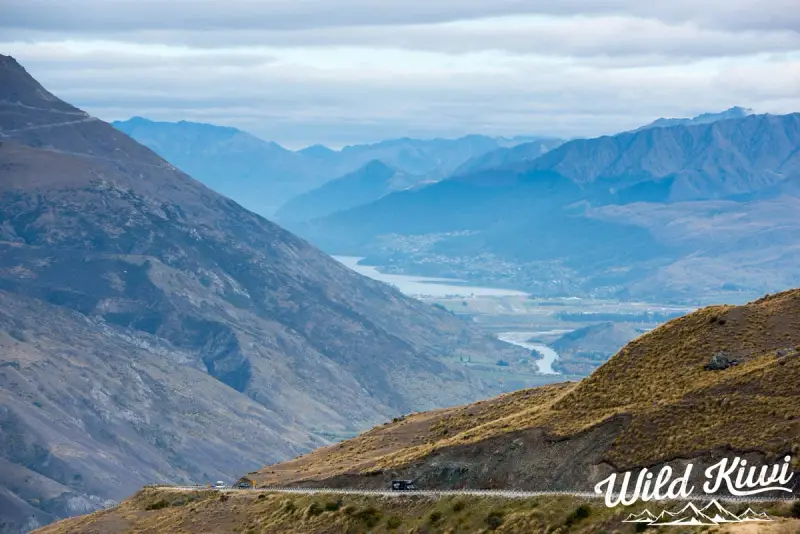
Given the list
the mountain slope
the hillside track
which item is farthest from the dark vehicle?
the mountain slope

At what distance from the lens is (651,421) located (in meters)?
101

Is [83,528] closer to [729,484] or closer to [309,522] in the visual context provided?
[309,522]

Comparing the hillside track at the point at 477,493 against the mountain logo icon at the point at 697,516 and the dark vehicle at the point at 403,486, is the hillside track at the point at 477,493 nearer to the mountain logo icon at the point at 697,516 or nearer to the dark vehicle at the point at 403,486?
the dark vehicle at the point at 403,486

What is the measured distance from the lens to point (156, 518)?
130 metres

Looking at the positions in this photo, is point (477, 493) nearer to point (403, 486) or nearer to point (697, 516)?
point (403, 486)

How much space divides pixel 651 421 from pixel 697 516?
805 inches

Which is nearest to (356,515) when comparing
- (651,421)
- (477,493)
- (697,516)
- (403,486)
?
(403,486)

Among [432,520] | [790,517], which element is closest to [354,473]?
[432,520]

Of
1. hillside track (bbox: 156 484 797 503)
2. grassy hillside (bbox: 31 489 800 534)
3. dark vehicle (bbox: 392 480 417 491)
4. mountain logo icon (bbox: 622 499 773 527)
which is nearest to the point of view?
mountain logo icon (bbox: 622 499 773 527)

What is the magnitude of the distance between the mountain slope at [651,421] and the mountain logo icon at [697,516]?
9.32 meters

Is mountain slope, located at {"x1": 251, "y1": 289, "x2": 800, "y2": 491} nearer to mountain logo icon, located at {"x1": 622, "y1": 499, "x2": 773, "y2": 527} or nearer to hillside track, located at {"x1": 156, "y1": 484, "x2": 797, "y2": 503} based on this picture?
hillside track, located at {"x1": 156, "y1": 484, "x2": 797, "y2": 503}

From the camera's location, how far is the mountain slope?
95.2m

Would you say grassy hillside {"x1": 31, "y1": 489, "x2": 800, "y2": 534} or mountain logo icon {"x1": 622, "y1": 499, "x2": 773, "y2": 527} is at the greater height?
mountain logo icon {"x1": 622, "y1": 499, "x2": 773, "y2": 527}

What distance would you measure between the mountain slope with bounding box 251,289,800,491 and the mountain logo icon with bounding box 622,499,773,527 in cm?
932
